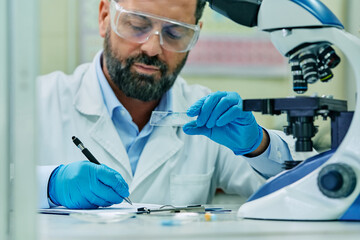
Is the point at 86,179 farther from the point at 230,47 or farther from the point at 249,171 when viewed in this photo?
the point at 230,47

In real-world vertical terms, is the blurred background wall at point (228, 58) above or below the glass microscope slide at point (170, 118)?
above

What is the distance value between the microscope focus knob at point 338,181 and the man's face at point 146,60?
46.0 inches

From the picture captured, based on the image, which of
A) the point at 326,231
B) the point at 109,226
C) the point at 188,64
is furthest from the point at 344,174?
the point at 188,64

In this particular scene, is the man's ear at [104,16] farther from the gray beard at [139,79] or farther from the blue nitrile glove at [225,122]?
the blue nitrile glove at [225,122]

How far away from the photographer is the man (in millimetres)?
1924

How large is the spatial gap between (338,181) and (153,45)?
120cm

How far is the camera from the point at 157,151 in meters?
2.01

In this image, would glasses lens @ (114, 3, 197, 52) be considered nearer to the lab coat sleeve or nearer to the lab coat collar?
the lab coat collar

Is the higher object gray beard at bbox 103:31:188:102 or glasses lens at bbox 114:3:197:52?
glasses lens at bbox 114:3:197:52

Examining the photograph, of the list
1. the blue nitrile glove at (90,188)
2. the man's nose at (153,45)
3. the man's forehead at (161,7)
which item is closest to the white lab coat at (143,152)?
the man's nose at (153,45)

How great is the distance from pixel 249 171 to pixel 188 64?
1.01 meters

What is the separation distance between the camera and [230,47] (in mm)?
2975

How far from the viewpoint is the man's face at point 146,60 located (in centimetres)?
195

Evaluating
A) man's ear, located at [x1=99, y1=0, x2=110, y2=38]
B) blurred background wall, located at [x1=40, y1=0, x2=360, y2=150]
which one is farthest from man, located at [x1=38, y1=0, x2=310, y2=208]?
blurred background wall, located at [x1=40, y1=0, x2=360, y2=150]
